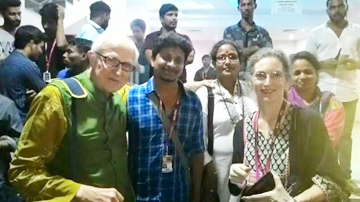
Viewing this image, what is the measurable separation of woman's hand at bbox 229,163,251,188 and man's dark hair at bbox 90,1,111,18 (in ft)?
4.61

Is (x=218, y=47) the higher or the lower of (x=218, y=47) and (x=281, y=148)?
the higher

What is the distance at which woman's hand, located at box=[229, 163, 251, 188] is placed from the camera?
1.81 m

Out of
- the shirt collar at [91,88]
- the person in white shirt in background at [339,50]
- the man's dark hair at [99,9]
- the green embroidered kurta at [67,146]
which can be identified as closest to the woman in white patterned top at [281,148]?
the green embroidered kurta at [67,146]

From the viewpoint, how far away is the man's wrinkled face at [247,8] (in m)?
2.72

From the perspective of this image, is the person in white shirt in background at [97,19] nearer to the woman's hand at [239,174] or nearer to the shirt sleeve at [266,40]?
the shirt sleeve at [266,40]

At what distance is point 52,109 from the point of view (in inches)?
62.5

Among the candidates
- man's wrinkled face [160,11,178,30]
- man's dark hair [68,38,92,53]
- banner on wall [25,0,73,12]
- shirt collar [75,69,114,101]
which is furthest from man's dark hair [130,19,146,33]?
shirt collar [75,69,114,101]

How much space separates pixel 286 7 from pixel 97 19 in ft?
3.88

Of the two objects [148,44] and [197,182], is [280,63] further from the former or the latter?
[148,44]

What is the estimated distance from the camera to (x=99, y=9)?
2754 millimetres

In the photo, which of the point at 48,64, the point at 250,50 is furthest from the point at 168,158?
the point at 48,64

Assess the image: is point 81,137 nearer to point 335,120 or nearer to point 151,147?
point 151,147

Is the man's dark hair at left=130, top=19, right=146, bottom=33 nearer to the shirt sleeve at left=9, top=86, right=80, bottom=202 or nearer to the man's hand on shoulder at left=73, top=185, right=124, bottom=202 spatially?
the shirt sleeve at left=9, top=86, right=80, bottom=202

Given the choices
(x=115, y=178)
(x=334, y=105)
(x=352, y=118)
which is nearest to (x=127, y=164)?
(x=115, y=178)
